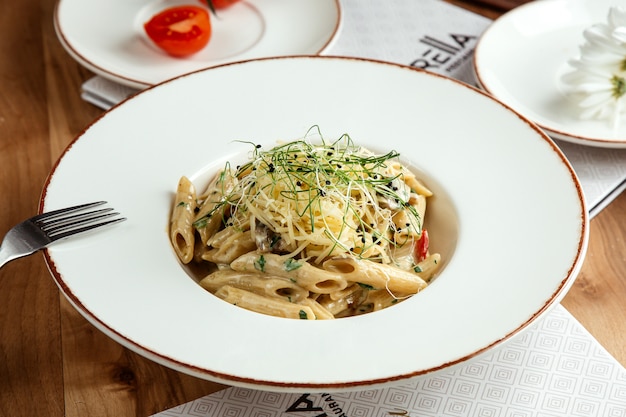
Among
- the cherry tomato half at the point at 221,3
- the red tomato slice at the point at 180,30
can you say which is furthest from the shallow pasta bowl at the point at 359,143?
the cherry tomato half at the point at 221,3

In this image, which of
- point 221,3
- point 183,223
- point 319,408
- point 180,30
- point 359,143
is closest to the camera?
point 319,408

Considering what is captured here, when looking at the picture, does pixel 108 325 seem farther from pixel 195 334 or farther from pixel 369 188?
pixel 369 188

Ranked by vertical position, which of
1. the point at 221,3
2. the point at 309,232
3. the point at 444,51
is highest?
the point at 309,232

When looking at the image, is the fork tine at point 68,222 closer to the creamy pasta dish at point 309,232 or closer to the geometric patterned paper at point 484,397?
the creamy pasta dish at point 309,232

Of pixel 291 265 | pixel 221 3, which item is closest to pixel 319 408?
pixel 291 265

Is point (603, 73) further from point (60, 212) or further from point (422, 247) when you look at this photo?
point (60, 212)

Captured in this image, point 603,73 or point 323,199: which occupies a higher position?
point 323,199

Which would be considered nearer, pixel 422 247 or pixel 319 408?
pixel 319 408
